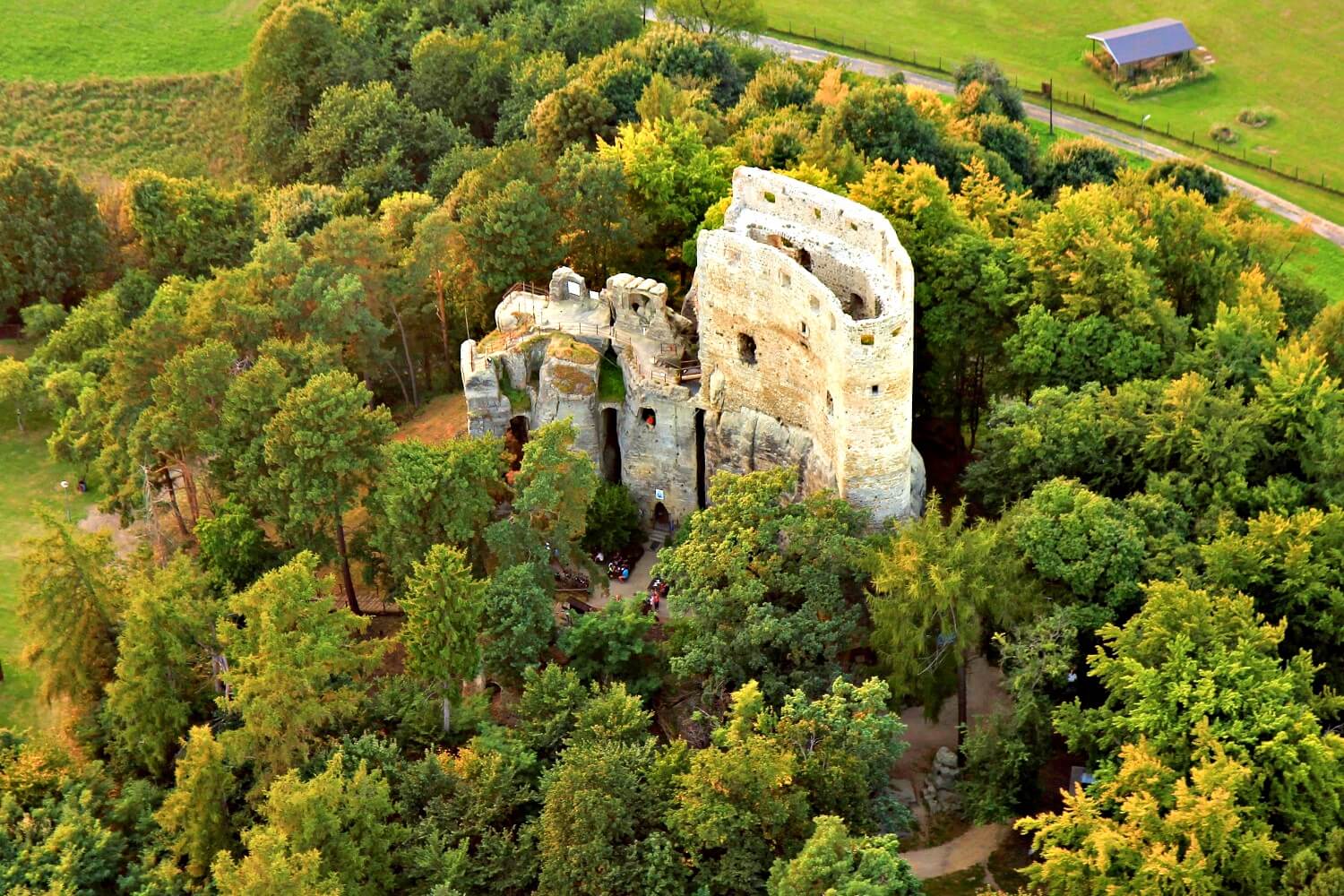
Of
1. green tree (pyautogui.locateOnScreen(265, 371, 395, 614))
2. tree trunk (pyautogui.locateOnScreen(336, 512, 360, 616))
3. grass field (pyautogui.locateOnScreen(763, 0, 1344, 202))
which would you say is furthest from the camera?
grass field (pyautogui.locateOnScreen(763, 0, 1344, 202))

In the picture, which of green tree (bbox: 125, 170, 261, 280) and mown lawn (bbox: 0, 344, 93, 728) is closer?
mown lawn (bbox: 0, 344, 93, 728)

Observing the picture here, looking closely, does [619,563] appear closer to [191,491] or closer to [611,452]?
[611,452]

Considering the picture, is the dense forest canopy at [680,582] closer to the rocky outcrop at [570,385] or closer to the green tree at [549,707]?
the green tree at [549,707]

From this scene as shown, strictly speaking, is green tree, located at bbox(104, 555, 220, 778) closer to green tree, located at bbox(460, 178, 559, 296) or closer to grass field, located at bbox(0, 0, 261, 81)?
green tree, located at bbox(460, 178, 559, 296)

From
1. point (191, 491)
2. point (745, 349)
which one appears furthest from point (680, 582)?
point (191, 491)

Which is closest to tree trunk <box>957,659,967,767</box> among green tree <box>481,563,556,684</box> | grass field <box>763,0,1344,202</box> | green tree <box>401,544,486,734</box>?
green tree <box>481,563,556,684</box>

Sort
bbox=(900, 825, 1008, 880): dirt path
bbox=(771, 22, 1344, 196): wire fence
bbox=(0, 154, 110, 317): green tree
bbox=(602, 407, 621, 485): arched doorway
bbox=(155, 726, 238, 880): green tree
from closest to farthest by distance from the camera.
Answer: bbox=(155, 726, 238, 880): green tree → bbox=(900, 825, 1008, 880): dirt path → bbox=(602, 407, 621, 485): arched doorway → bbox=(0, 154, 110, 317): green tree → bbox=(771, 22, 1344, 196): wire fence
